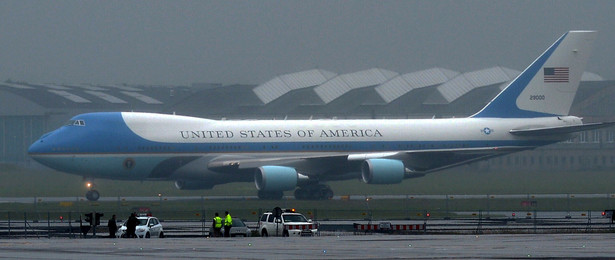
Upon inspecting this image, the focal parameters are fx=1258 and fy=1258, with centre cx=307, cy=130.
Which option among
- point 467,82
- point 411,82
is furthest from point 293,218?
point 411,82

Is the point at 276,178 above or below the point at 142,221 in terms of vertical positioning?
above

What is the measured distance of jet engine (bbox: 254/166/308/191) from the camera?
67.6 m

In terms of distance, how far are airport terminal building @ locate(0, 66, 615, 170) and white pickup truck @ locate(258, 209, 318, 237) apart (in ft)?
197

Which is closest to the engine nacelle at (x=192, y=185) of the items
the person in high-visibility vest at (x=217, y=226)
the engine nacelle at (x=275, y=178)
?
the engine nacelle at (x=275, y=178)

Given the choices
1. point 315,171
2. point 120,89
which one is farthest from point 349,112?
point 315,171

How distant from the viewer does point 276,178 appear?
222 ft

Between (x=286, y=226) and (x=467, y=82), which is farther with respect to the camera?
(x=467, y=82)

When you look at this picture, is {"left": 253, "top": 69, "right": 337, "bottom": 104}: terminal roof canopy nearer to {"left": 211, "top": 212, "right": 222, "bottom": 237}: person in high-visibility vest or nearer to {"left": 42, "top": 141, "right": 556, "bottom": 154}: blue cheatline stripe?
{"left": 42, "top": 141, "right": 556, "bottom": 154}: blue cheatline stripe

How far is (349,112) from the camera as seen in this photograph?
376ft

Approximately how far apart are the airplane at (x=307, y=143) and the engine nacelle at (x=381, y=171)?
0.18 feet

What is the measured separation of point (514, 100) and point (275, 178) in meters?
16.4

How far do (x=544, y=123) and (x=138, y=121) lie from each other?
945 inches

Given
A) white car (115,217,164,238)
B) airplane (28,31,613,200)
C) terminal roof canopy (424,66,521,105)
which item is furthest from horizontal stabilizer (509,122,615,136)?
terminal roof canopy (424,66,521,105)

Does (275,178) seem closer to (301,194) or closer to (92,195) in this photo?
(301,194)
